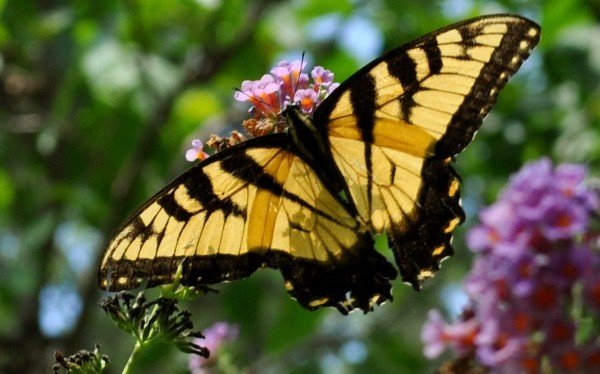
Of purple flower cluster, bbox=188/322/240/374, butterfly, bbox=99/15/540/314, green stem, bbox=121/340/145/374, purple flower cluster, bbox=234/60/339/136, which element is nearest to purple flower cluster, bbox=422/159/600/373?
butterfly, bbox=99/15/540/314

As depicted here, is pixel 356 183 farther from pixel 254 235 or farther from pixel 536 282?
pixel 536 282

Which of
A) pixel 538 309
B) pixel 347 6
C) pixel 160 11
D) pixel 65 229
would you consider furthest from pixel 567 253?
pixel 65 229

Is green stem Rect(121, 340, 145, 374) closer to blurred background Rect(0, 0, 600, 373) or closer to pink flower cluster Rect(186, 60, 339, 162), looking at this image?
pink flower cluster Rect(186, 60, 339, 162)

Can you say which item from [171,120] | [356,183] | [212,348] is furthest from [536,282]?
[171,120]

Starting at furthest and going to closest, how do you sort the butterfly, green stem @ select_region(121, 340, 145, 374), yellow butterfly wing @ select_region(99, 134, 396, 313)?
1. the butterfly
2. yellow butterfly wing @ select_region(99, 134, 396, 313)
3. green stem @ select_region(121, 340, 145, 374)

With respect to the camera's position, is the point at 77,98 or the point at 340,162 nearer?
the point at 340,162

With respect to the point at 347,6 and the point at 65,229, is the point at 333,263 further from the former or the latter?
the point at 65,229

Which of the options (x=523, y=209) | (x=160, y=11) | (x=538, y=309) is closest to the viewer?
(x=538, y=309)
